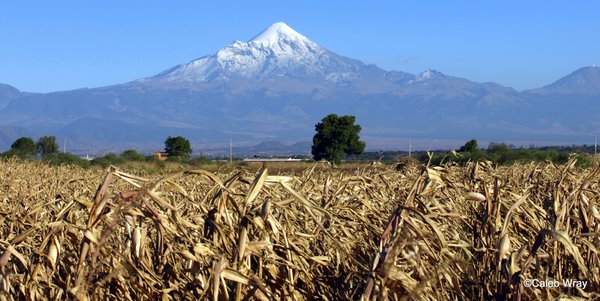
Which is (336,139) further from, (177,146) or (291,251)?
(291,251)

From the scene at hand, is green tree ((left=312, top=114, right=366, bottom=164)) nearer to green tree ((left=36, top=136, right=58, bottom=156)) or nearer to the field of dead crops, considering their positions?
green tree ((left=36, top=136, right=58, bottom=156))

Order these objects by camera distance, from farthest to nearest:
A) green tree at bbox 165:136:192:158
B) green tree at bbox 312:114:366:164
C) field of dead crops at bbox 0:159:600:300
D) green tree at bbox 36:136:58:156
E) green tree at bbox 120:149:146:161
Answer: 1. green tree at bbox 312:114:366:164
2. green tree at bbox 36:136:58:156
3. green tree at bbox 165:136:192:158
4. green tree at bbox 120:149:146:161
5. field of dead crops at bbox 0:159:600:300

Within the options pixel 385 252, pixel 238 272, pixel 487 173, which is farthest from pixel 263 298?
pixel 487 173

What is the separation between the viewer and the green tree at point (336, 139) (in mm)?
76438

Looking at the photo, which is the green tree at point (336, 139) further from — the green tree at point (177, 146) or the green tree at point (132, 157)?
the green tree at point (132, 157)

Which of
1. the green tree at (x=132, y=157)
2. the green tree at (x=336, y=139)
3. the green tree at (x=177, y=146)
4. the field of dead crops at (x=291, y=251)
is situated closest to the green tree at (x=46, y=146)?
the green tree at (x=177, y=146)

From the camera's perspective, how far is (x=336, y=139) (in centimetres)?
7756

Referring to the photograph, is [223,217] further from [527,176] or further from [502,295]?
[527,176]

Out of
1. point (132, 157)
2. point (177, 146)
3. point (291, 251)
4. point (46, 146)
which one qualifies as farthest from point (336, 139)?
point (291, 251)

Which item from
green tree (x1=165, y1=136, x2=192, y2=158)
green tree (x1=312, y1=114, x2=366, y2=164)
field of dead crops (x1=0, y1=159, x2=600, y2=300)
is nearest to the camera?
field of dead crops (x1=0, y1=159, x2=600, y2=300)

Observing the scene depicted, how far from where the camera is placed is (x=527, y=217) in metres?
4.60

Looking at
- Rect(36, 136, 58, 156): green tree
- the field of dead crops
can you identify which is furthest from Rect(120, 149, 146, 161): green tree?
the field of dead crops

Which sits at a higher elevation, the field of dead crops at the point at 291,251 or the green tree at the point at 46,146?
the field of dead crops at the point at 291,251

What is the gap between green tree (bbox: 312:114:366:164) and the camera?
7644 cm
